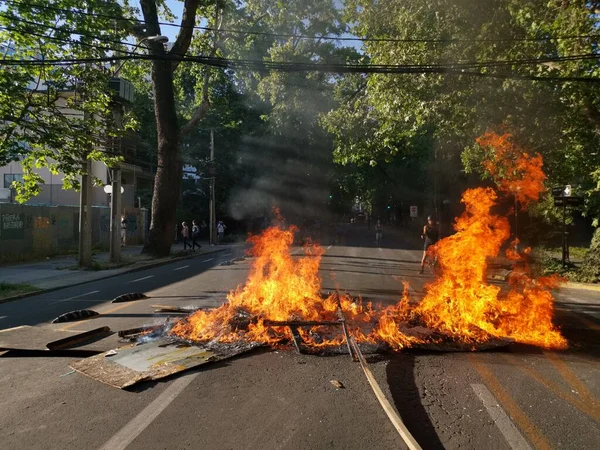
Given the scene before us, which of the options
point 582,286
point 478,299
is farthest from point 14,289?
point 582,286

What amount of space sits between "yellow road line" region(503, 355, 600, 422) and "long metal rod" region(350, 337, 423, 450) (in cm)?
167

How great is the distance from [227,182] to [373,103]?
976 inches

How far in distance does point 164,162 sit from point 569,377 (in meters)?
19.1

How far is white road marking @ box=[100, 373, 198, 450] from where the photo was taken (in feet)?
11.3

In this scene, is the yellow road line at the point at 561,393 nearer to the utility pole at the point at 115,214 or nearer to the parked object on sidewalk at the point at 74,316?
the parked object on sidewalk at the point at 74,316

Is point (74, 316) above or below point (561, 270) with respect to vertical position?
below

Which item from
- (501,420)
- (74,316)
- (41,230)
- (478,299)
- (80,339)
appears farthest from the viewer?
(41,230)

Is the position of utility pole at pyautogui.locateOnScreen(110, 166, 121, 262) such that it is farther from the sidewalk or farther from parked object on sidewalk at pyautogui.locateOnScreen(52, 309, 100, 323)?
parked object on sidewalk at pyautogui.locateOnScreen(52, 309, 100, 323)

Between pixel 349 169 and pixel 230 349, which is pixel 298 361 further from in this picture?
pixel 349 169

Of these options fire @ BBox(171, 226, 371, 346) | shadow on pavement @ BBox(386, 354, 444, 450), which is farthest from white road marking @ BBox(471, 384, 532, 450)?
fire @ BBox(171, 226, 371, 346)

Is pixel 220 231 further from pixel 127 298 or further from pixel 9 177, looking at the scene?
pixel 127 298

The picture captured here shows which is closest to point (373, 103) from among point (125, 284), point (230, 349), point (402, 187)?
point (125, 284)

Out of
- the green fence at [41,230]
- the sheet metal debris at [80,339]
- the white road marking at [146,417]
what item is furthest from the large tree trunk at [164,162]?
the white road marking at [146,417]

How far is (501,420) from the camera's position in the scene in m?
3.79
